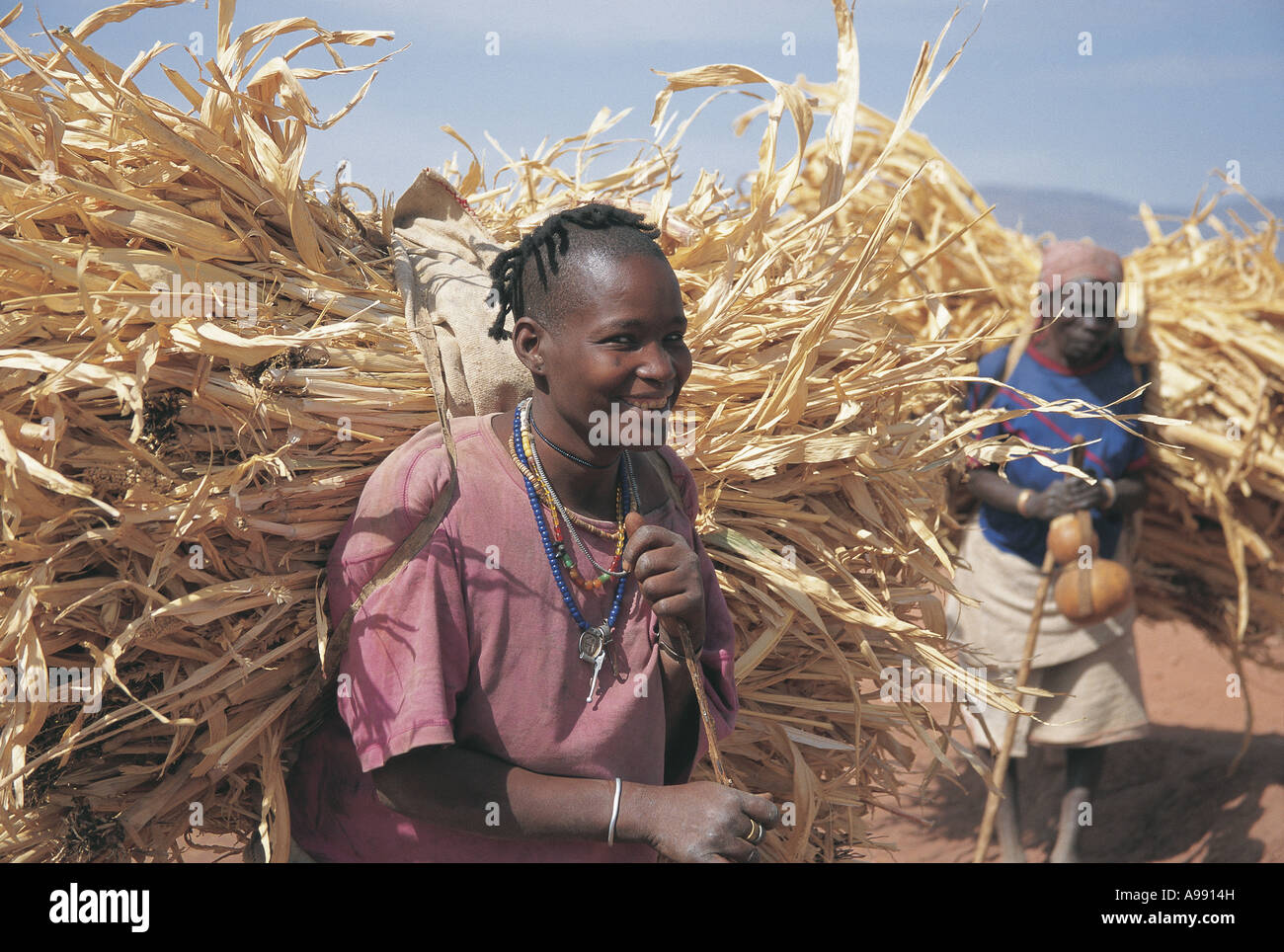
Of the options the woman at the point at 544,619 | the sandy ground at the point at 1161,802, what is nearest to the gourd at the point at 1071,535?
the sandy ground at the point at 1161,802

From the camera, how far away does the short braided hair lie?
1.78m

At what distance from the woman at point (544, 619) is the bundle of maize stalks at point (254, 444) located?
7.8 inches

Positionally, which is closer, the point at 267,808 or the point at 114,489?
the point at 114,489

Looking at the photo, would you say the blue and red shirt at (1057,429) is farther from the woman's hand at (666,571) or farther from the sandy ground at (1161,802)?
the woman's hand at (666,571)

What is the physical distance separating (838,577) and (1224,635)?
10.5 feet

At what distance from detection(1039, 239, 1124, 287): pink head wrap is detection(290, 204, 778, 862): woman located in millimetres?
3018

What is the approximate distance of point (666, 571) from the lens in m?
1.77

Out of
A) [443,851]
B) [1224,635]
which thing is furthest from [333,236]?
[1224,635]

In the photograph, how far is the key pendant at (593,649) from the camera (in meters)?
1.83

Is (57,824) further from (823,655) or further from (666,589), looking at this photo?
A: (823,655)

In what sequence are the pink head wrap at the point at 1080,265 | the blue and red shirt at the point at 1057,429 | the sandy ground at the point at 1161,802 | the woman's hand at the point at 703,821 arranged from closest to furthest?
the woman's hand at the point at 703,821 < the blue and red shirt at the point at 1057,429 < the pink head wrap at the point at 1080,265 < the sandy ground at the point at 1161,802

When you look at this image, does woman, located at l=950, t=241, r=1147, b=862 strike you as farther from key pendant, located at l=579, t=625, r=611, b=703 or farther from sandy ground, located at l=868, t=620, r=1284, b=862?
key pendant, located at l=579, t=625, r=611, b=703
